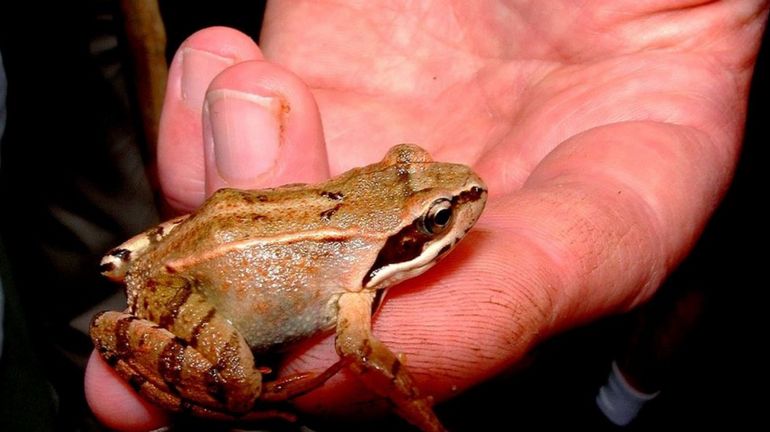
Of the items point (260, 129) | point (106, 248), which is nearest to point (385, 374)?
point (260, 129)

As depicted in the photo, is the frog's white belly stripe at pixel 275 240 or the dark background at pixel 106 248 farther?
the dark background at pixel 106 248

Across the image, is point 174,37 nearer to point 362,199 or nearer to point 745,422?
point 362,199

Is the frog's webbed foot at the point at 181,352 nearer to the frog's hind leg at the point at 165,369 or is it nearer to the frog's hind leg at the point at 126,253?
the frog's hind leg at the point at 165,369

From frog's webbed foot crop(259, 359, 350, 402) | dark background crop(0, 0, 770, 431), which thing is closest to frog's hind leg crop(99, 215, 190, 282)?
frog's webbed foot crop(259, 359, 350, 402)

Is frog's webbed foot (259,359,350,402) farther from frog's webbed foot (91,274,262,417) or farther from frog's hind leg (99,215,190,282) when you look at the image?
frog's hind leg (99,215,190,282)

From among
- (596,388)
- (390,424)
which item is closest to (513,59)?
(390,424)

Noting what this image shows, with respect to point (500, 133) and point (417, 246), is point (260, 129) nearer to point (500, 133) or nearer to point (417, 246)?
point (417, 246)

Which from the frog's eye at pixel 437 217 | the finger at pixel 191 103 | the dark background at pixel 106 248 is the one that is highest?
the finger at pixel 191 103

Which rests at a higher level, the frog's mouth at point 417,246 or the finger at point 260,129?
the finger at point 260,129

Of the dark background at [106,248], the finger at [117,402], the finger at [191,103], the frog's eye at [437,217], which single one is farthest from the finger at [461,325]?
the dark background at [106,248]
